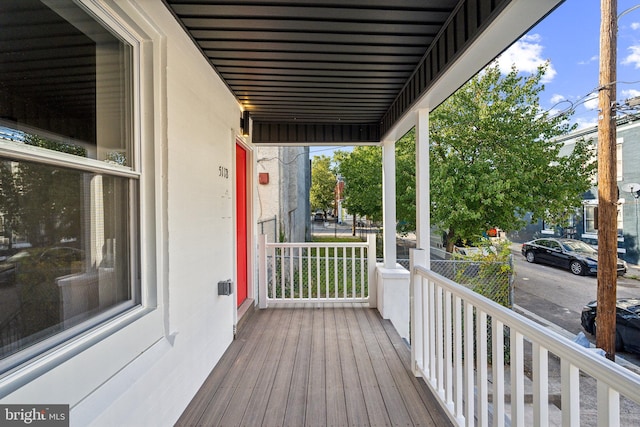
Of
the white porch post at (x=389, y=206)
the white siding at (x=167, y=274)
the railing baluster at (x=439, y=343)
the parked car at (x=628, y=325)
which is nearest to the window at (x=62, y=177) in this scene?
the white siding at (x=167, y=274)

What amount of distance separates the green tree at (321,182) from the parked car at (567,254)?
14.1 meters

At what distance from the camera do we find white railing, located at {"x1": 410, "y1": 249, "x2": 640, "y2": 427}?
2.81 ft

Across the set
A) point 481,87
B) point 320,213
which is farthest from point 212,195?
point 320,213

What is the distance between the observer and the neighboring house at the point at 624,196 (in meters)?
5.09

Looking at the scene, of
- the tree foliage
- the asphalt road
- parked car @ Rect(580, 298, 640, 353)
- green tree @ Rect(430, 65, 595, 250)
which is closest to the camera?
parked car @ Rect(580, 298, 640, 353)

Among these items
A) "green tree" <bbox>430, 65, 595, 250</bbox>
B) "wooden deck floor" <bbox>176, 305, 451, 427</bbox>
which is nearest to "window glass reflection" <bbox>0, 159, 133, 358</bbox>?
"wooden deck floor" <bbox>176, 305, 451, 427</bbox>

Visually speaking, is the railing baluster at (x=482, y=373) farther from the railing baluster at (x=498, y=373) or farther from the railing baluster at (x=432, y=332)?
the railing baluster at (x=432, y=332)

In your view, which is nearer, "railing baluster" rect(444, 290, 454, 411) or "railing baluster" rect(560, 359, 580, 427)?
"railing baluster" rect(560, 359, 580, 427)

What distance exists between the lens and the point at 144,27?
149 cm

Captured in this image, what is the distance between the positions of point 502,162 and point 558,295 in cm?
359

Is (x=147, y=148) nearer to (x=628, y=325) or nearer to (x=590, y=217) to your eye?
(x=628, y=325)

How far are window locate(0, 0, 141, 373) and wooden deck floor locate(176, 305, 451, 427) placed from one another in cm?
113

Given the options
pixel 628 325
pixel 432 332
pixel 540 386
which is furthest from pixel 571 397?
pixel 628 325

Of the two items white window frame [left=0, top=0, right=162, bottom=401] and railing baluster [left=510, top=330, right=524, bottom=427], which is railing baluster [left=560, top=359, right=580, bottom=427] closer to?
railing baluster [left=510, top=330, right=524, bottom=427]
